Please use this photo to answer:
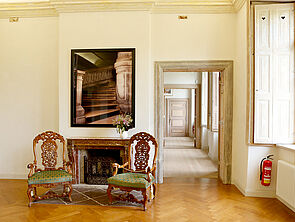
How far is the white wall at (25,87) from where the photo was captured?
577 cm

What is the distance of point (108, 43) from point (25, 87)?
7.02 ft

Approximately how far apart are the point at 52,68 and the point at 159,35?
2.46m

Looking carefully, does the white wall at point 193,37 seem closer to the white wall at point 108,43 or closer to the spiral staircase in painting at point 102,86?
the white wall at point 108,43

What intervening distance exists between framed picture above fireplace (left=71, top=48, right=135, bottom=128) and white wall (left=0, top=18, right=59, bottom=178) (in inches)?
23.5

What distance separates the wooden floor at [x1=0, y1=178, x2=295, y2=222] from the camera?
147 inches

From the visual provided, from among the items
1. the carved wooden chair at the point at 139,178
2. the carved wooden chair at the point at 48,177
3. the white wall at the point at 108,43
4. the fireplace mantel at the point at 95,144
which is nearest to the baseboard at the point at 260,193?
the carved wooden chair at the point at 139,178

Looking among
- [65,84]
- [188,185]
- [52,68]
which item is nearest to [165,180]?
[188,185]

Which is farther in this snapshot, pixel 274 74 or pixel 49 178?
pixel 274 74

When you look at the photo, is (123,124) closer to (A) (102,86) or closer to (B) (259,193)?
(A) (102,86)

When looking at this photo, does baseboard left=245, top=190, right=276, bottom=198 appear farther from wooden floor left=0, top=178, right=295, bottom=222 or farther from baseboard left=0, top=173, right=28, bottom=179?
baseboard left=0, top=173, right=28, bottom=179

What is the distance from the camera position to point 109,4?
17.5ft

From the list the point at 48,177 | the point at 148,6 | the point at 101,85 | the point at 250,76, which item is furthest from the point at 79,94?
the point at 250,76

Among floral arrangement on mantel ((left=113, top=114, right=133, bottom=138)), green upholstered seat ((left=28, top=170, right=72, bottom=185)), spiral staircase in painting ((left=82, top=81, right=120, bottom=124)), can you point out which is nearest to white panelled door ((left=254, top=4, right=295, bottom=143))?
floral arrangement on mantel ((left=113, top=114, right=133, bottom=138))

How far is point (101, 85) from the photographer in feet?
18.1
